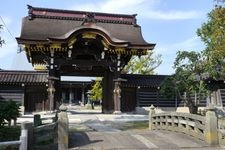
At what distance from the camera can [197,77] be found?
25.9 metres

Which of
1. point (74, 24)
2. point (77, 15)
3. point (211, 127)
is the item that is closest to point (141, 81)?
point (74, 24)

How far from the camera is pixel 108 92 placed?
1211 inches

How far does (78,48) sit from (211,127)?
17535 mm

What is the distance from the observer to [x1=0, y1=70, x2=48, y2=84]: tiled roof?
1182 inches

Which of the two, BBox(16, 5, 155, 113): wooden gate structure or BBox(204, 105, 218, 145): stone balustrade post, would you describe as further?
BBox(16, 5, 155, 113): wooden gate structure

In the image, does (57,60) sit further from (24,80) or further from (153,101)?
(153,101)

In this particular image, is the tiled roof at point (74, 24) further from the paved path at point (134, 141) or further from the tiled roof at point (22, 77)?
the paved path at point (134, 141)

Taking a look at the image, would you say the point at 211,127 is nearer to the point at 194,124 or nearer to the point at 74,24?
the point at 194,124

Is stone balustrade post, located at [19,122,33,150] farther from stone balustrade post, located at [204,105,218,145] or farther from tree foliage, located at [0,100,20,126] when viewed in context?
stone balustrade post, located at [204,105,218,145]

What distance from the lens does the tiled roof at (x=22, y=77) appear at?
30.0 m

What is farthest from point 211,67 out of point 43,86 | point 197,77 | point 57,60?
point 43,86

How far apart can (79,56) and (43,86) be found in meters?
3.77

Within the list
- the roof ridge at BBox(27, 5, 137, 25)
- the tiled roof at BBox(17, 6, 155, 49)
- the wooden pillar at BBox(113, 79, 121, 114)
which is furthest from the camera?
the roof ridge at BBox(27, 5, 137, 25)

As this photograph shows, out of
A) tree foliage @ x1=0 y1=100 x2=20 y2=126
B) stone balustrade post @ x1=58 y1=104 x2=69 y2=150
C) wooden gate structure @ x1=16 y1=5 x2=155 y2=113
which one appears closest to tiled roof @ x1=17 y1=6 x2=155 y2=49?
wooden gate structure @ x1=16 y1=5 x2=155 y2=113
